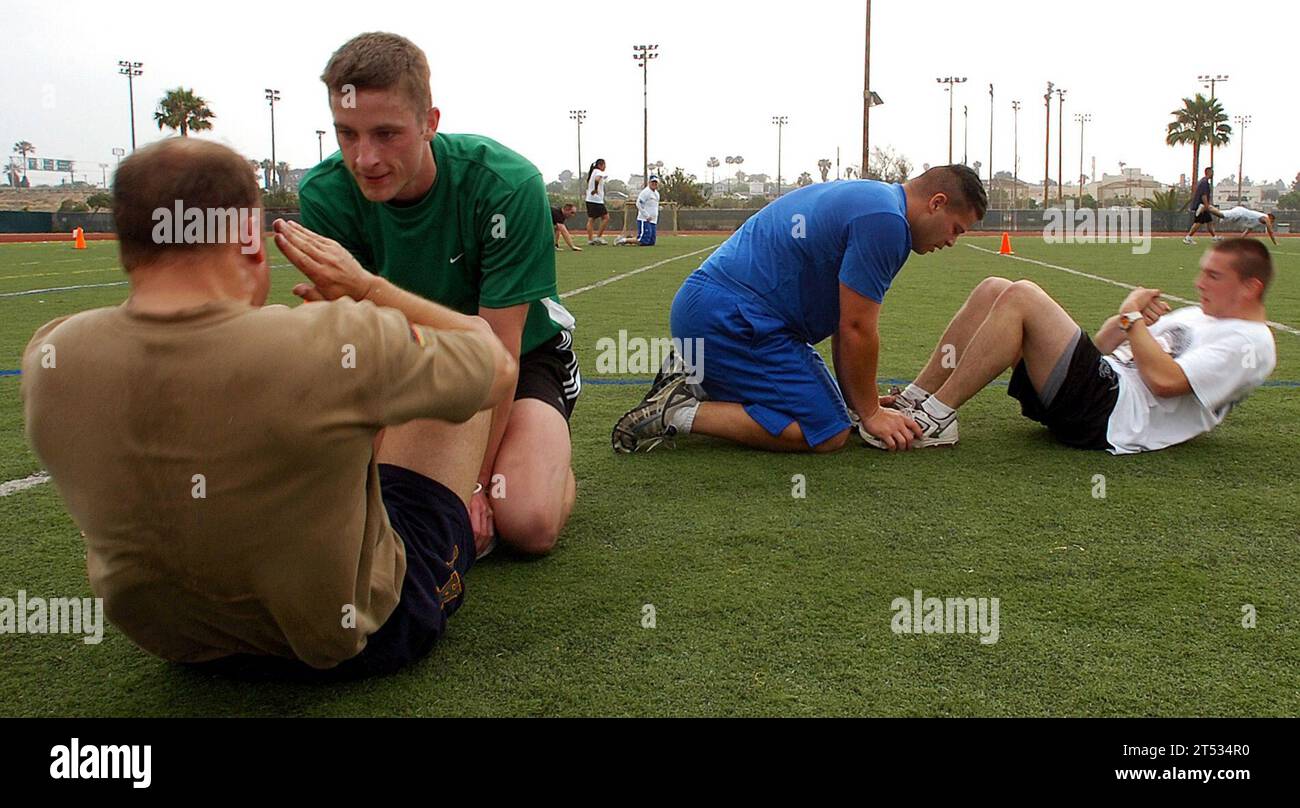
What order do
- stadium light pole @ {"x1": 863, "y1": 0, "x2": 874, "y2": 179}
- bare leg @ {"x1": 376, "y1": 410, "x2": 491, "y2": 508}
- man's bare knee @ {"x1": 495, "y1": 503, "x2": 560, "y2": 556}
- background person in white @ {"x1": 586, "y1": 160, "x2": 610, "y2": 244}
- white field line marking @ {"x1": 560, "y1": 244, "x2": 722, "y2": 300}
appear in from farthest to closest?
stadium light pole @ {"x1": 863, "y1": 0, "x2": 874, "y2": 179} < background person in white @ {"x1": 586, "y1": 160, "x2": 610, "y2": 244} < white field line marking @ {"x1": 560, "y1": 244, "x2": 722, "y2": 300} < man's bare knee @ {"x1": 495, "y1": 503, "x2": 560, "y2": 556} < bare leg @ {"x1": 376, "y1": 410, "x2": 491, "y2": 508}

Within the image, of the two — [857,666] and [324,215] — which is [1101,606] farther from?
[324,215]

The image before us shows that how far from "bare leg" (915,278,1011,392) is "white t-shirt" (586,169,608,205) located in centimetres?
2189

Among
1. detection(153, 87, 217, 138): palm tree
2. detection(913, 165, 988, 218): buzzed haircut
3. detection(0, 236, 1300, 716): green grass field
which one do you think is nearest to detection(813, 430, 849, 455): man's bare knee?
detection(0, 236, 1300, 716): green grass field

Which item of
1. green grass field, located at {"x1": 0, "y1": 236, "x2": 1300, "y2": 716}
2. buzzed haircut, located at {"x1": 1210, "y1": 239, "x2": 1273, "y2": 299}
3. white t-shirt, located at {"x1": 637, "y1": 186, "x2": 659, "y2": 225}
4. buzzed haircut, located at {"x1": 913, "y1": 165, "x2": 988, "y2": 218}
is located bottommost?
green grass field, located at {"x1": 0, "y1": 236, "x2": 1300, "y2": 716}

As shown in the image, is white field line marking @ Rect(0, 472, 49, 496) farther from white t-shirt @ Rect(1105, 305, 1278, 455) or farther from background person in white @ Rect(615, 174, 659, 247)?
background person in white @ Rect(615, 174, 659, 247)

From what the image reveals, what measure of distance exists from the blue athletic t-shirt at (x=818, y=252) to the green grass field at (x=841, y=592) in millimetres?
714

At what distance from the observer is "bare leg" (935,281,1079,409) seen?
4.65m

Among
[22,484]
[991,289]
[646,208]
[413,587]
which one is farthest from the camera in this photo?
[646,208]

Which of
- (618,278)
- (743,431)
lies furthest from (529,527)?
(618,278)

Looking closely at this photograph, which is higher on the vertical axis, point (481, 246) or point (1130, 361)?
point (481, 246)

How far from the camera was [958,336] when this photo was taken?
16.7 feet

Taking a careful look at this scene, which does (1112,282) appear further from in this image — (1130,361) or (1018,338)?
(1018,338)

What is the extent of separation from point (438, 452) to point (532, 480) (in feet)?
2.21
